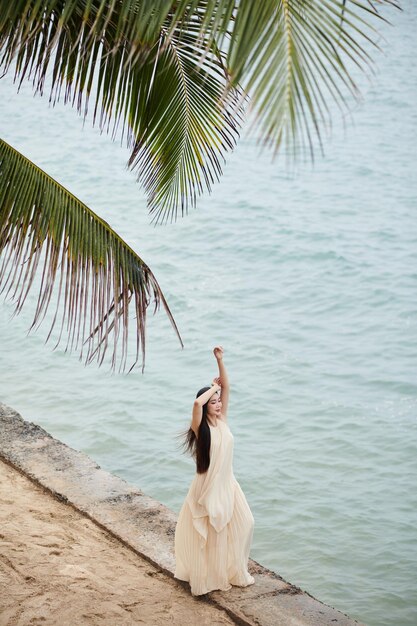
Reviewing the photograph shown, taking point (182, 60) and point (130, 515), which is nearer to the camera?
point (182, 60)

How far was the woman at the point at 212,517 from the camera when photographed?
5367 mm

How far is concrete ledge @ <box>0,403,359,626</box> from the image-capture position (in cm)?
525

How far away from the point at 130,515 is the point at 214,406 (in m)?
1.51

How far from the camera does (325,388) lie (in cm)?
1274

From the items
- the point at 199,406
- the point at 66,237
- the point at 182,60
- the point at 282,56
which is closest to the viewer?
the point at 282,56

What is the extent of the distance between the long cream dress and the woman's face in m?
0.07

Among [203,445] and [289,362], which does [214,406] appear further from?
[289,362]

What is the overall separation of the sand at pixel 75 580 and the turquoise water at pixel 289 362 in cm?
271

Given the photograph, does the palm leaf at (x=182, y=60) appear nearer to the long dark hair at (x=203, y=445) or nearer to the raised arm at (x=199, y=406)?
the raised arm at (x=199, y=406)

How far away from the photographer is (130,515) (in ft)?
21.1

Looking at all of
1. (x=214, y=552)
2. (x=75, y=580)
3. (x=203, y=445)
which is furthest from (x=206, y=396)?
(x=75, y=580)

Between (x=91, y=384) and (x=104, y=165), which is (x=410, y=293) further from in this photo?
(x=104, y=165)

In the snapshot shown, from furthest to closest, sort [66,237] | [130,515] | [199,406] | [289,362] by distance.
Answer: [289,362], [130,515], [199,406], [66,237]

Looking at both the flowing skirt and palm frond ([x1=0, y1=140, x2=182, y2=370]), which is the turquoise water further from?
the flowing skirt
